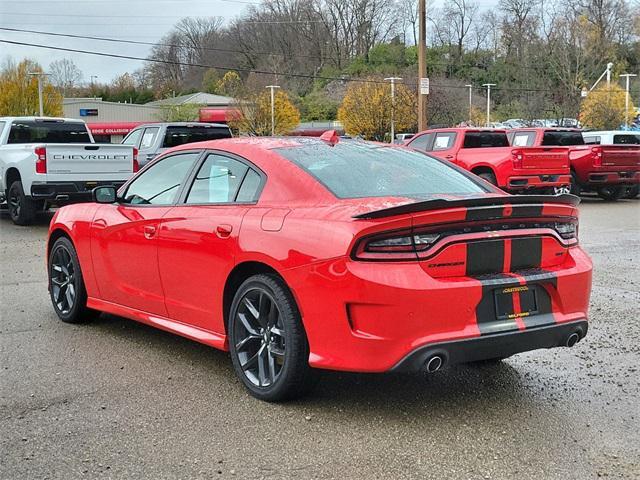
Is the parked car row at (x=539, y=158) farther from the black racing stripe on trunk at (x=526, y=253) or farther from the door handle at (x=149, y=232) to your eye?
the black racing stripe on trunk at (x=526, y=253)

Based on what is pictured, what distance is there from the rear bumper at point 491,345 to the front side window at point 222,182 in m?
1.47

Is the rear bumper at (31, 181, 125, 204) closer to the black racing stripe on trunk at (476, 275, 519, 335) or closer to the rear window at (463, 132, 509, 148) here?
the rear window at (463, 132, 509, 148)

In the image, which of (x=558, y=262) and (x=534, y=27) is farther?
(x=534, y=27)

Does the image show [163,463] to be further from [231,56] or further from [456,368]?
[231,56]

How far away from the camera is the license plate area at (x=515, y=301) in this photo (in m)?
3.94

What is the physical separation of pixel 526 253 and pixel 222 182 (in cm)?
197

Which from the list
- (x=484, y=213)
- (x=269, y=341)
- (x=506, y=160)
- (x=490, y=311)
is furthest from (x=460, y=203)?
(x=506, y=160)

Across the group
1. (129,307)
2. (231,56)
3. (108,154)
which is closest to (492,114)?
(231,56)

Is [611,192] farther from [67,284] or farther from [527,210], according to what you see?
[527,210]

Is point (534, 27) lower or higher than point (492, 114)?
higher

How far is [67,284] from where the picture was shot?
6.32 metres

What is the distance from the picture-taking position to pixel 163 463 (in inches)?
138

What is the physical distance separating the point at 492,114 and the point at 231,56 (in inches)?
1354

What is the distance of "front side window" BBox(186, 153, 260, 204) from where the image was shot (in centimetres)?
467
